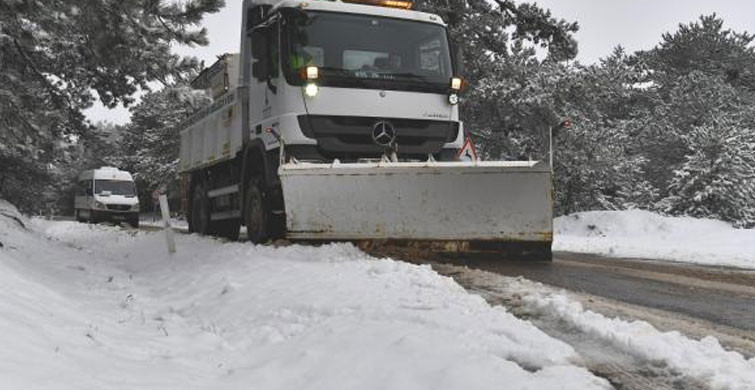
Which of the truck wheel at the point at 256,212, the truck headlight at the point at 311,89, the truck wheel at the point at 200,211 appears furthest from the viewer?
the truck wheel at the point at 200,211

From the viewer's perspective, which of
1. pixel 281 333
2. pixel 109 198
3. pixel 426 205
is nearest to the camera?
pixel 281 333

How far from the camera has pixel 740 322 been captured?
4.95 m

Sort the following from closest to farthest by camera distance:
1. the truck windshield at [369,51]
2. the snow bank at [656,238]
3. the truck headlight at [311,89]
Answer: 1. the truck headlight at [311,89]
2. the truck windshield at [369,51]
3. the snow bank at [656,238]

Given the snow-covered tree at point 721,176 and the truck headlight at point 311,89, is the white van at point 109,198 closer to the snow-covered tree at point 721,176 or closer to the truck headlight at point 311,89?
the snow-covered tree at point 721,176

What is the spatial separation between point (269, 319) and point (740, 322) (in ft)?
10.7

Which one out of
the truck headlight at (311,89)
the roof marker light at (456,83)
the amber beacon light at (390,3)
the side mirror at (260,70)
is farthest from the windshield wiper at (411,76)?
the side mirror at (260,70)

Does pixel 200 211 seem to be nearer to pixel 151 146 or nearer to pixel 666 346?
pixel 666 346

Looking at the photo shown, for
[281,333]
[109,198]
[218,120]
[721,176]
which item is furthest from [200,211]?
[109,198]

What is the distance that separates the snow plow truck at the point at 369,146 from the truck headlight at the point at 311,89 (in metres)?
0.01

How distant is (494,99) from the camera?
21000mm

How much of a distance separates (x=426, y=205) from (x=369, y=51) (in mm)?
2152

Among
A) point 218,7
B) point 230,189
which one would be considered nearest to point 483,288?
point 218,7

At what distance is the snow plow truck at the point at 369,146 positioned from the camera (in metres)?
8.30

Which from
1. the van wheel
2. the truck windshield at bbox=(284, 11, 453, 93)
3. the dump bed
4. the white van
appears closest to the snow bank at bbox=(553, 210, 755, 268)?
the truck windshield at bbox=(284, 11, 453, 93)
